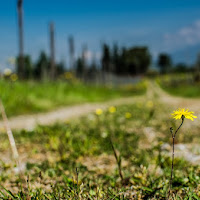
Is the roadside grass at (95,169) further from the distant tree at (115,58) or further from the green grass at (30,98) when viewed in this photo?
the distant tree at (115,58)

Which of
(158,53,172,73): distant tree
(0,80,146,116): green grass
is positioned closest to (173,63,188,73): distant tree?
(158,53,172,73): distant tree

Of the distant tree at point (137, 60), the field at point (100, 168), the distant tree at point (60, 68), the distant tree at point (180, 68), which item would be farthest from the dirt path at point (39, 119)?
the distant tree at point (60, 68)

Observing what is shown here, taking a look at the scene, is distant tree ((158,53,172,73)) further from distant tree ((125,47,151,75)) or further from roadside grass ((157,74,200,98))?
roadside grass ((157,74,200,98))

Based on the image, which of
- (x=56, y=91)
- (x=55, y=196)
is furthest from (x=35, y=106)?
(x=55, y=196)

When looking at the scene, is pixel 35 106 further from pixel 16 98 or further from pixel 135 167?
pixel 135 167

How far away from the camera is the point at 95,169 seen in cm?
190

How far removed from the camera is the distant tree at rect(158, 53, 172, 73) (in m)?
82.6

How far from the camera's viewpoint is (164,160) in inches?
74.8

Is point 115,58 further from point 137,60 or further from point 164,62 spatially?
point 164,62

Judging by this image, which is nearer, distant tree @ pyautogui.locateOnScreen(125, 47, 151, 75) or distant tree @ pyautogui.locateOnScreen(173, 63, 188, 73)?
distant tree @ pyautogui.locateOnScreen(125, 47, 151, 75)

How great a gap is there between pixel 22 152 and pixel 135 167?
1367 mm

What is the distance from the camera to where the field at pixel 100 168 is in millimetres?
1317

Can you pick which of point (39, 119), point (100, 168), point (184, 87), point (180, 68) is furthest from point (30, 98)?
point (180, 68)

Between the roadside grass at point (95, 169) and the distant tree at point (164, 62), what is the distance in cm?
8357
